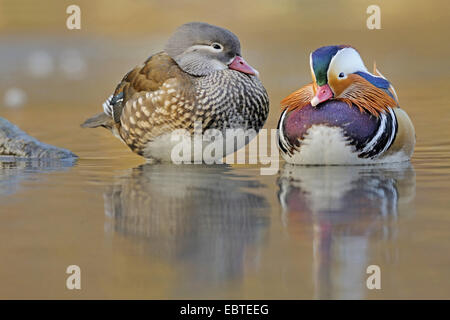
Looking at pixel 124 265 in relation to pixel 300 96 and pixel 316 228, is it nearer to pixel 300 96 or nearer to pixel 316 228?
pixel 316 228

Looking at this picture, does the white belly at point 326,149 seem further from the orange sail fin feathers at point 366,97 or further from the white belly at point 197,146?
the white belly at point 197,146

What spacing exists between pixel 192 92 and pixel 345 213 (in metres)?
1.89

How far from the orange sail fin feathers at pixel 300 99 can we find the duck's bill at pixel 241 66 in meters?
0.30

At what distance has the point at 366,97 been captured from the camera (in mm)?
5496

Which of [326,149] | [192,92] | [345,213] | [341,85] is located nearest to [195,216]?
[345,213]

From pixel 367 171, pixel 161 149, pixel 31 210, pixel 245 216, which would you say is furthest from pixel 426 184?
pixel 31 210

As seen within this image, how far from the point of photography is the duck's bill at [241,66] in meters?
5.75

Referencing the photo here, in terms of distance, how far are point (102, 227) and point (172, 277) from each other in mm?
948

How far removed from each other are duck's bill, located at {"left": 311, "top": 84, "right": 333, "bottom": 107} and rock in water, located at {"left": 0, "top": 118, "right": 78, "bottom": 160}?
2.17 m

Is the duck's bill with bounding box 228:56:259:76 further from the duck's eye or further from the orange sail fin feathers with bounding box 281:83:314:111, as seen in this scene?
the orange sail fin feathers with bounding box 281:83:314:111

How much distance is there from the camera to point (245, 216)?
13.5ft

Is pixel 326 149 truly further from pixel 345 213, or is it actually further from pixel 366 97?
Answer: pixel 345 213

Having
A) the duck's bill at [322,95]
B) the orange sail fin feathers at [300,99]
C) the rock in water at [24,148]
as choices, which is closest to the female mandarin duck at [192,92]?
the orange sail fin feathers at [300,99]

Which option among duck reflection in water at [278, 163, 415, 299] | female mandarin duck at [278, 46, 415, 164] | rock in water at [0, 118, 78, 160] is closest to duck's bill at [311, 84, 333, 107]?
female mandarin duck at [278, 46, 415, 164]
